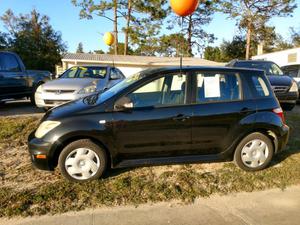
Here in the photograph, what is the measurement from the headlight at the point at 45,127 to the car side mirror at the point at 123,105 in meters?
0.84

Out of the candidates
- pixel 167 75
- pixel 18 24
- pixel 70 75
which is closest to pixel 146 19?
pixel 70 75

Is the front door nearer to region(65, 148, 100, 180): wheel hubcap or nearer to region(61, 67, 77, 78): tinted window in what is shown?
region(65, 148, 100, 180): wheel hubcap

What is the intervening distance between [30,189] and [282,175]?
12.1 ft

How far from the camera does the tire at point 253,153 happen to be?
4543 millimetres

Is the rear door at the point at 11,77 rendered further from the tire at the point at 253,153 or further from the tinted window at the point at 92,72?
the tire at the point at 253,153

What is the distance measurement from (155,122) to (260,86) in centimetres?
190

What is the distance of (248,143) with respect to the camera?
4543mm

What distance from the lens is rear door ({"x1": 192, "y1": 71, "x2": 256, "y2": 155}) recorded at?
4.32 m

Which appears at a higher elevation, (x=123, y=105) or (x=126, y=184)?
(x=123, y=105)

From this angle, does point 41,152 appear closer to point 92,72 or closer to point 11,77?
point 92,72

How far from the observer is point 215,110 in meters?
4.36

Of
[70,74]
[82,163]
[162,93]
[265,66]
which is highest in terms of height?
[265,66]

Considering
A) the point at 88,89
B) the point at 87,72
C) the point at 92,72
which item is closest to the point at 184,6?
the point at 92,72

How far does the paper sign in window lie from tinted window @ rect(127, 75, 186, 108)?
0.35 metres
